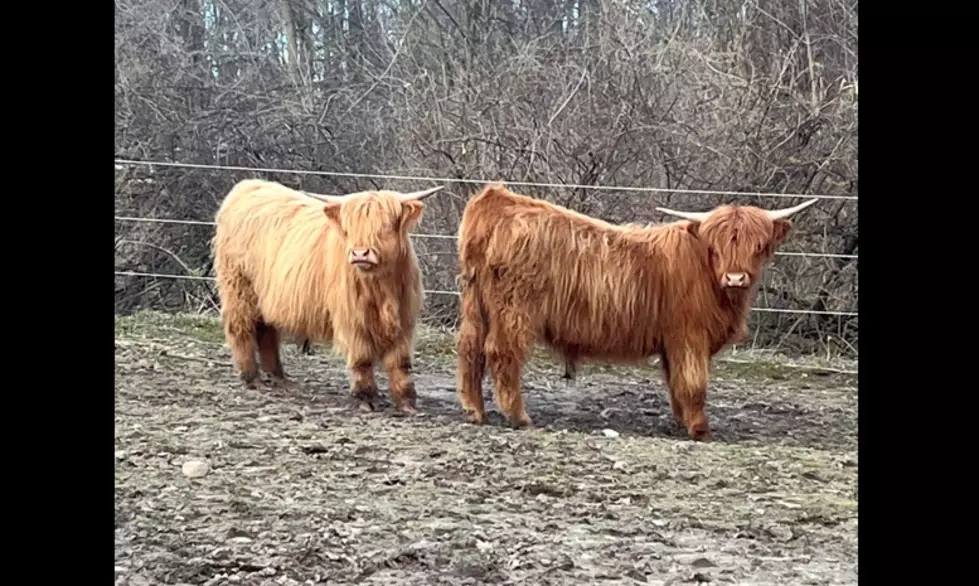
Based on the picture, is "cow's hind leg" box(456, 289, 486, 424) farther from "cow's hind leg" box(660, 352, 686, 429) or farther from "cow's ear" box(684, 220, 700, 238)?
"cow's ear" box(684, 220, 700, 238)

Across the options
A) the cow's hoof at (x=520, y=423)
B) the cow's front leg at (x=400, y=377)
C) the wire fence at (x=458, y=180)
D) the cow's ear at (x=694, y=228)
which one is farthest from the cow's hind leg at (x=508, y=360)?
the wire fence at (x=458, y=180)

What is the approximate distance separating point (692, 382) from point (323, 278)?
4.27 ft

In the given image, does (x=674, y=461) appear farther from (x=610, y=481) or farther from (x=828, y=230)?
(x=828, y=230)

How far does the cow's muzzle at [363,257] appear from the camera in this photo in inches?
132

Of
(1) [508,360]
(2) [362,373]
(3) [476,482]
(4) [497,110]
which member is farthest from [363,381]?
(4) [497,110]

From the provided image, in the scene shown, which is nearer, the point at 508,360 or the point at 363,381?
the point at 508,360

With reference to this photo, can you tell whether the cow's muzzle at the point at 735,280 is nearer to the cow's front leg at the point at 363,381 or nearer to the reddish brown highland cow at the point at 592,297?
the reddish brown highland cow at the point at 592,297

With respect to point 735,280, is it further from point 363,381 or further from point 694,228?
point 363,381

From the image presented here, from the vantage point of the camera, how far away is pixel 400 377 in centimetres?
353

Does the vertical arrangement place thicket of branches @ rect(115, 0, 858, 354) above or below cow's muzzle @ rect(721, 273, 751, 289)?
above

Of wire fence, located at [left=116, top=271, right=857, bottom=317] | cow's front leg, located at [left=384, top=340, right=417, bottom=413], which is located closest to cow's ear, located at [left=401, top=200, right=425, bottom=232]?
cow's front leg, located at [left=384, top=340, right=417, bottom=413]

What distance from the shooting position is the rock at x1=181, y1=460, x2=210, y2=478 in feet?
8.91
